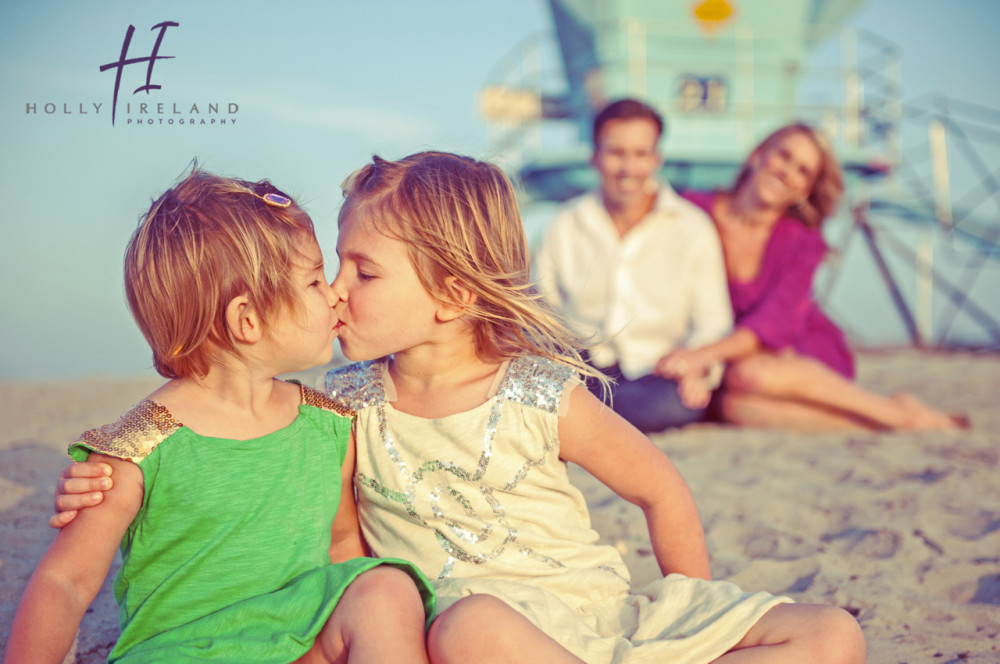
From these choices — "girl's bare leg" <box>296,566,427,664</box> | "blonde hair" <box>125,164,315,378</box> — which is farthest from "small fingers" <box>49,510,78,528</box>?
"girl's bare leg" <box>296,566,427,664</box>

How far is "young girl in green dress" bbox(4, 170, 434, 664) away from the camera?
1367 mm

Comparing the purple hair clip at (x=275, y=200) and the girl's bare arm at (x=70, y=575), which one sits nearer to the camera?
the girl's bare arm at (x=70, y=575)

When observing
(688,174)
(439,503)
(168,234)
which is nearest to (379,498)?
(439,503)

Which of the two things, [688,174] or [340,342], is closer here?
[340,342]

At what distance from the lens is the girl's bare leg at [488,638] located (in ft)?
4.28

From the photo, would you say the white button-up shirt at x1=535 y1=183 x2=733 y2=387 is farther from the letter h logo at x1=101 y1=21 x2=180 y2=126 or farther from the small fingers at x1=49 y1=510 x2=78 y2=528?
the small fingers at x1=49 y1=510 x2=78 y2=528

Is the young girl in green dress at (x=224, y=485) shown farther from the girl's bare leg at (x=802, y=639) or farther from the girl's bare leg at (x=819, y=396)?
the girl's bare leg at (x=819, y=396)

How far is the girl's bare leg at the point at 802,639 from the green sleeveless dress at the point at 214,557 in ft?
1.91

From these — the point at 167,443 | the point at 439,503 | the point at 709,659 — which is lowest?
the point at 709,659

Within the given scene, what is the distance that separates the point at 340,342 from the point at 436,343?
20 cm

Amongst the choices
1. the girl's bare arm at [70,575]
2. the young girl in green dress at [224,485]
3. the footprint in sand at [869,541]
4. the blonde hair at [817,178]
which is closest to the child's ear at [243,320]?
the young girl in green dress at [224,485]

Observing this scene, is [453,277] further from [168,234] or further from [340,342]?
[168,234]

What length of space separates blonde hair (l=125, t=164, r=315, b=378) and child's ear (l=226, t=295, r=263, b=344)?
0.03ft

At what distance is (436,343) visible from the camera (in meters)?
1.78
